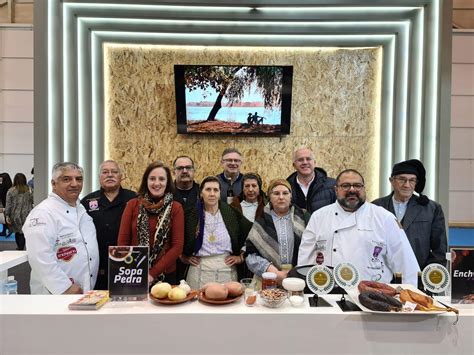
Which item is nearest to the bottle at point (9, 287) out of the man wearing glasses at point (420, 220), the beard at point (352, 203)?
the beard at point (352, 203)

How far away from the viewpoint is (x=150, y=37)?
13.8 feet

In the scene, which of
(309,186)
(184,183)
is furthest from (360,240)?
(184,183)

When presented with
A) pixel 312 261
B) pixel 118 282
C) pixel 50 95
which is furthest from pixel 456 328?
pixel 50 95

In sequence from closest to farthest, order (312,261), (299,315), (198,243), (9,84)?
1. (299,315)
2. (312,261)
3. (198,243)
4. (9,84)

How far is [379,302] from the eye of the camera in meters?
1.31

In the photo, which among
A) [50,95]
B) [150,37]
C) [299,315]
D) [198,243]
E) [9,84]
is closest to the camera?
[299,315]

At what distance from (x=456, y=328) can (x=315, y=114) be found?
3332mm

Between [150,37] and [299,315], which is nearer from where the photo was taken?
[299,315]

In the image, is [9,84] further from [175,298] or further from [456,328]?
[456,328]

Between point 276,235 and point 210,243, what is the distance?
1.49 ft

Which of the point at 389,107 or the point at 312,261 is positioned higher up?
the point at 389,107

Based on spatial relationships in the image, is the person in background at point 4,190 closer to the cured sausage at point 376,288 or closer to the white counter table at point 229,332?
the white counter table at point 229,332

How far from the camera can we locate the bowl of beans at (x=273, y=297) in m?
1.36

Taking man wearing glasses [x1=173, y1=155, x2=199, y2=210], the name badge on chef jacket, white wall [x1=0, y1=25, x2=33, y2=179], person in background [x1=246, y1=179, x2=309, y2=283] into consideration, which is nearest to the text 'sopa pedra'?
the name badge on chef jacket
